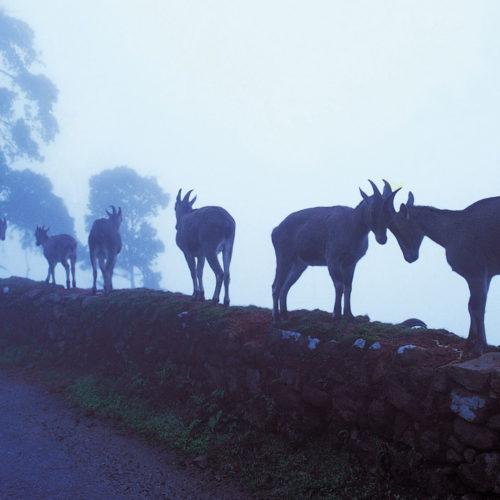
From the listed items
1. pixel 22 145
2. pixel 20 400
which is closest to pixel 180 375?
pixel 20 400

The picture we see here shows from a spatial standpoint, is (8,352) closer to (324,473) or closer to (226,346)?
(226,346)

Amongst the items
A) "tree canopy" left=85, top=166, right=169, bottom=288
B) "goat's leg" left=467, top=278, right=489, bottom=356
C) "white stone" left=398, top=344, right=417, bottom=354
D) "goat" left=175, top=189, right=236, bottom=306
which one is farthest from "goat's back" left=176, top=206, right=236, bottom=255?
"tree canopy" left=85, top=166, right=169, bottom=288

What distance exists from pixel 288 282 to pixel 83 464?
5.05 meters

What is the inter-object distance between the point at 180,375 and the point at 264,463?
3285 mm

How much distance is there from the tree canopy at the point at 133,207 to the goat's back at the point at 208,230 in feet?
90.2

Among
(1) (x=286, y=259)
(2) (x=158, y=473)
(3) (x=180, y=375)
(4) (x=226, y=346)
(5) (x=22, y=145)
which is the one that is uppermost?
(5) (x=22, y=145)

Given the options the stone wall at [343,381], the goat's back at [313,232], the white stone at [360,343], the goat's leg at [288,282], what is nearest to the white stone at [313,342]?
the stone wall at [343,381]

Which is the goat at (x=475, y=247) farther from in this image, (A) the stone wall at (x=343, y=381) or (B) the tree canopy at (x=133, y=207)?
(B) the tree canopy at (x=133, y=207)

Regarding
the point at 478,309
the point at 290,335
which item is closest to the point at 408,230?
the point at 478,309

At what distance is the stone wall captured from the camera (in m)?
4.37

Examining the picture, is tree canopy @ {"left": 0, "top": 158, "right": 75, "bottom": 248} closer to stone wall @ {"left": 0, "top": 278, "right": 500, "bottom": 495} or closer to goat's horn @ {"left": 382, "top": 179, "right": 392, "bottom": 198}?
stone wall @ {"left": 0, "top": 278, "right": 500, "bottom": 495}

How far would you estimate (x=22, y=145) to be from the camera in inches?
1555

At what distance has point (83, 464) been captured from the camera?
6.24 m

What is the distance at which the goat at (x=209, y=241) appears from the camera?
10.4 meters
